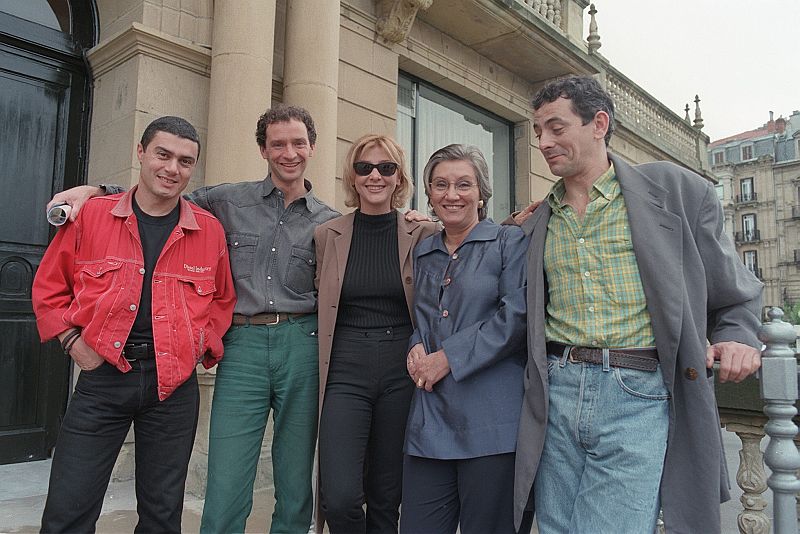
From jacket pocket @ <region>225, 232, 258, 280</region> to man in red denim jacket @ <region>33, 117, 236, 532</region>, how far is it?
17 centimetres

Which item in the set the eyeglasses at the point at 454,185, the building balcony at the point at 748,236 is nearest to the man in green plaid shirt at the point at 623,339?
the eyeglasses at the point at 454,185

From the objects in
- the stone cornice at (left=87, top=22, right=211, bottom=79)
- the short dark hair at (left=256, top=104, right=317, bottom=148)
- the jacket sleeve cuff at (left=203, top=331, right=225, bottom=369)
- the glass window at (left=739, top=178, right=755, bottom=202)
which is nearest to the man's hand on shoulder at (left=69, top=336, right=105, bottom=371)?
the jacket sleeve cuff at (left=203, top=331, right=225, bottom=369)

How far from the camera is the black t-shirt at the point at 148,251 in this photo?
232 centimetres

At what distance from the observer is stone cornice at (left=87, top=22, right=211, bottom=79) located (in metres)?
4.55

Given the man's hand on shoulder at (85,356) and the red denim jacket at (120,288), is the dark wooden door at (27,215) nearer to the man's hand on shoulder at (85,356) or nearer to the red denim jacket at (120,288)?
the red denim jacket at (120,288)

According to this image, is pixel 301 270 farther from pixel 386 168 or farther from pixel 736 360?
pixel 736 360

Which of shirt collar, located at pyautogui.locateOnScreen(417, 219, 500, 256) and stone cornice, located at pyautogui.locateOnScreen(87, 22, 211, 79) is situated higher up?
stone cornice, located at pyautogui.locateOnScreen(87, 22, 211, 79)

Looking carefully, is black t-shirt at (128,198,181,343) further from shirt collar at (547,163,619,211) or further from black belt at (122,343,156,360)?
shirt collar at (547,163,619,211)

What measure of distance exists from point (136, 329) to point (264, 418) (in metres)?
0.68

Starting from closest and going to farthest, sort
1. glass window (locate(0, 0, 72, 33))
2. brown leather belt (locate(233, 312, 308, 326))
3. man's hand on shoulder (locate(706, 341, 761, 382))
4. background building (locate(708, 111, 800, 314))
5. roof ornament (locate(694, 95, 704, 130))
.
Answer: man's hand on shoulder (locate(706, 341, 761, 382)) < brown leather belt (locate(233, 312, 308, 326)) < glass window (locate(0, 0, 72, 33)) < roof ornament (locate(694, 95, 704, 130)) < background building (locate(708, 111, 800, 314))

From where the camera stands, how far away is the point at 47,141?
191 inches

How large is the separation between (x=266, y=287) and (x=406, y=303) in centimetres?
66

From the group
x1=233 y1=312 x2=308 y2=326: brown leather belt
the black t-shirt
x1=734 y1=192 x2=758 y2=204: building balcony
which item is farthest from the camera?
x1=734 y1=192 x2=758 y2=204: building balcony

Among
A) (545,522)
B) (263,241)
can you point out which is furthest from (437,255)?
(545,522)
